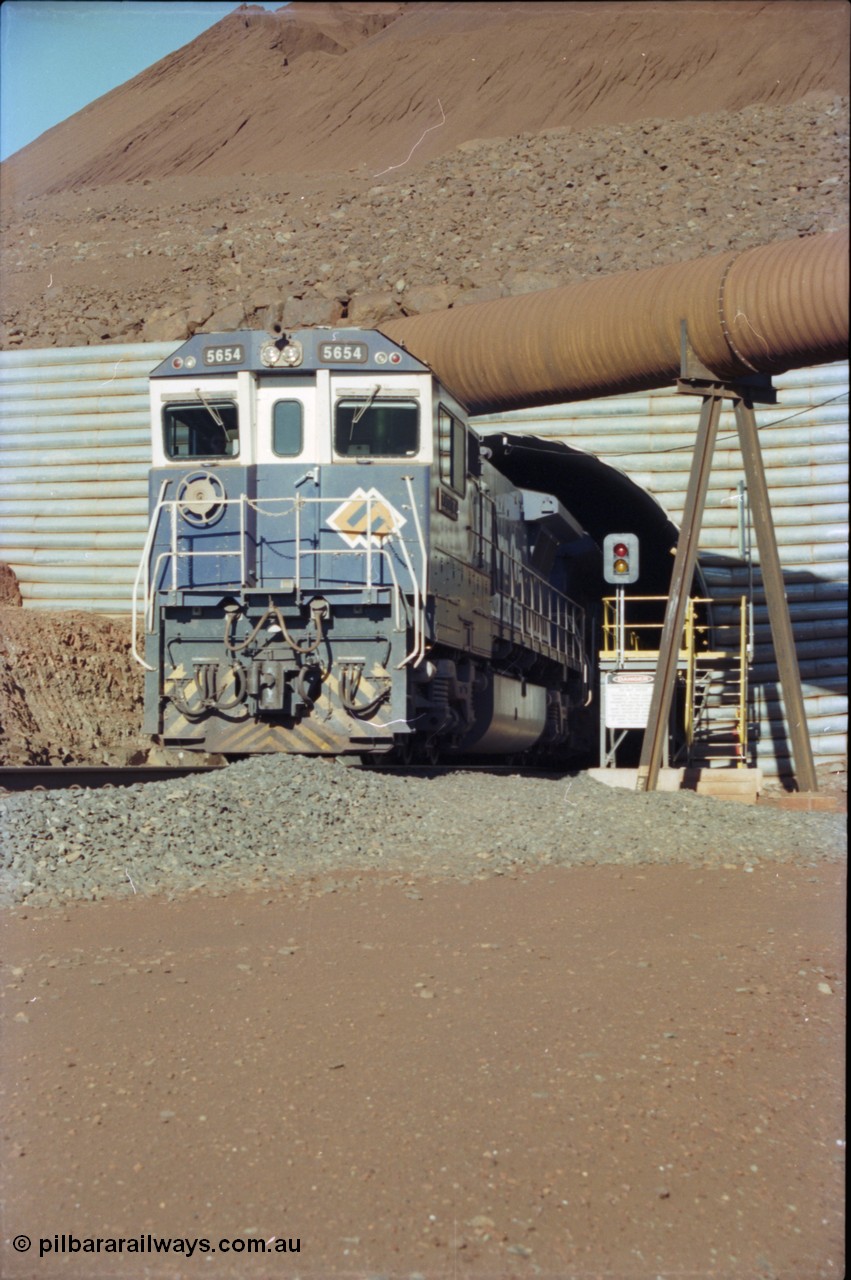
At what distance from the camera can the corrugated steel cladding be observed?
16.5m

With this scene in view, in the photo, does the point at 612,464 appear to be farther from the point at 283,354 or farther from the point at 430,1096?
the point at 430,1096

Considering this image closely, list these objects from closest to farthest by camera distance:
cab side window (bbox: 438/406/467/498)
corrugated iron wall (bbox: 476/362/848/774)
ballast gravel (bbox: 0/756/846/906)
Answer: ballast gravel (bbox: 0/756/846/906)
cab side window (bbox: 438/406/467/498)
corrugated iron wall (bbox: 476/362/848/774)

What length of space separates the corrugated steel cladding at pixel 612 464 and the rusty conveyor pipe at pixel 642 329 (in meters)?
3.14

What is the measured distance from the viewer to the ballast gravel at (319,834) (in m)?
6.91

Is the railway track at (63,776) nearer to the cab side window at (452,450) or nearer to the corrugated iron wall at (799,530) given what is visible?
the cab side window at (452,450)

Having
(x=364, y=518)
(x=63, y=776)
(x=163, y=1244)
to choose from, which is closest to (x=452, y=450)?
(x=364, y=518)

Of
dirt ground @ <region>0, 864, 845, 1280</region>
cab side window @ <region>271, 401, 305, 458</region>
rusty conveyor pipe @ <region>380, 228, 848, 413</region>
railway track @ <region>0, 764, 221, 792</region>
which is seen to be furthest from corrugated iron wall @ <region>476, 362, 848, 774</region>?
dirt ground @ <region>0, 864, 845, 1280</region>

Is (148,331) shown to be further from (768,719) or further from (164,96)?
(164,96)

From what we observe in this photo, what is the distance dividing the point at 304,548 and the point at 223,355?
6.18 feet

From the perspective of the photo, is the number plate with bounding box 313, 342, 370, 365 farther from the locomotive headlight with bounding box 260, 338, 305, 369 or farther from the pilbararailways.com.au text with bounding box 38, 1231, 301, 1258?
the pilbararailways.com.au text with bounding box 38, 1231, 301, 1258

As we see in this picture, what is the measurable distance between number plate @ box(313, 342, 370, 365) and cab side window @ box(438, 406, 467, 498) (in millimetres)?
812

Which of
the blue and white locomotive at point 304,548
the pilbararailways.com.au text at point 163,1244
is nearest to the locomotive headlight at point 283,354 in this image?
the blue and white locomotive at point 304,548

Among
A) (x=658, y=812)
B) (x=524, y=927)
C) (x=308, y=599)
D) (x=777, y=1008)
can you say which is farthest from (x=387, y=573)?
(x=777, y=1008)

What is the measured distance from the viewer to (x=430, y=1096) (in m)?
3.88
